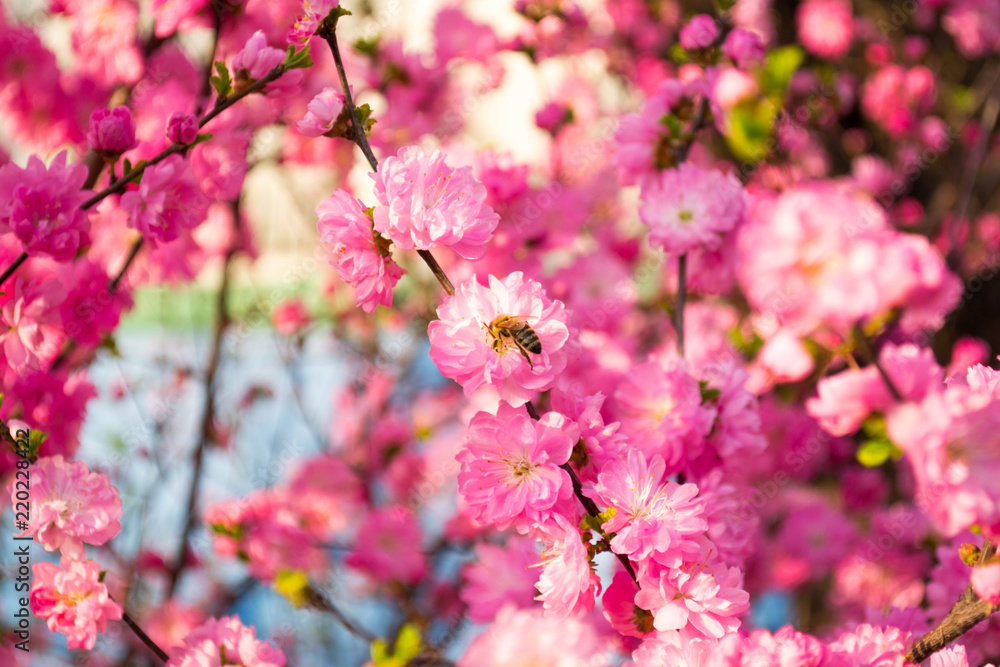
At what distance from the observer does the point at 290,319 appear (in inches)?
110

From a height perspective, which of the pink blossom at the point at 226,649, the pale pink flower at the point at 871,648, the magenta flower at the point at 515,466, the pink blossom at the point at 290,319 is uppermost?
the magenta flower at the point at 515,466

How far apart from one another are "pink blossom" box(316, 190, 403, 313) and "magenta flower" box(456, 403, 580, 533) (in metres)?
0.22

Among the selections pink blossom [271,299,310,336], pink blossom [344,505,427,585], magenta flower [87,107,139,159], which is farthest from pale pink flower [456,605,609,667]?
pink blossom [271,299,310,336]

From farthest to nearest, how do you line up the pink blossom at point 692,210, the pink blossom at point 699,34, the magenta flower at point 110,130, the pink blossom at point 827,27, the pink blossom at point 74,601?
the pink blossom at point 827,27
the pink blossom at point 699,34
the pink blossom at point 692,210
the magenta flower at point 110,130
the pink blossom at point 74,601

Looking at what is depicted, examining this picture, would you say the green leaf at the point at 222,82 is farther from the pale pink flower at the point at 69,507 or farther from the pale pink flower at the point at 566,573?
the pale pink flower at the point at 566,573

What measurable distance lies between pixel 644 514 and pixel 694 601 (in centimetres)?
12

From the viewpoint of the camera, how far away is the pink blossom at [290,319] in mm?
2797

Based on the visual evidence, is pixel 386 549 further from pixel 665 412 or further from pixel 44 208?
pixel 44 208

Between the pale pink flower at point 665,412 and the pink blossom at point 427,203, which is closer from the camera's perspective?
the pink blossom at point 427,203

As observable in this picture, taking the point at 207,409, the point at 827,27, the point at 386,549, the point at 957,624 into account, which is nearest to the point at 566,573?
the point at 957,624

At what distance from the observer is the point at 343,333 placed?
3.13m

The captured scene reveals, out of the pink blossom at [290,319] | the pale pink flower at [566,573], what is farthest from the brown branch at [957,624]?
the pink blossom at [290,319]

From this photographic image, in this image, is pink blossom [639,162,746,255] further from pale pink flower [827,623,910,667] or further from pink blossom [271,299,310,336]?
pink blossom [271,299,310,336]

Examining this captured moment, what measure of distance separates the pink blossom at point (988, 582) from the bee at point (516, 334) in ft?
1.93
